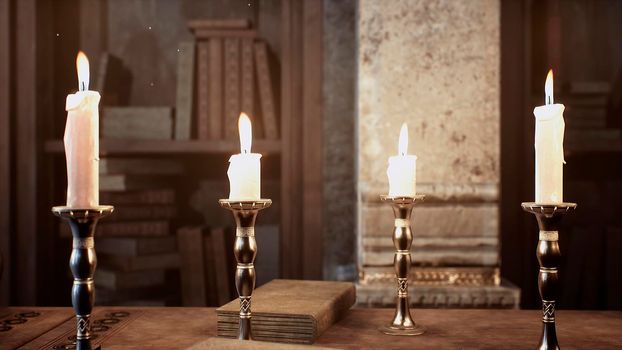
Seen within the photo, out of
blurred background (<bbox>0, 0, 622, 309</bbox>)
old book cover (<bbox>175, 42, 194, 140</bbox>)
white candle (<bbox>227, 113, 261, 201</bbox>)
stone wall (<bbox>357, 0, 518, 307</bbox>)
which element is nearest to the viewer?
white candle (<bbox>227, 113, 261, 201</bbox>)

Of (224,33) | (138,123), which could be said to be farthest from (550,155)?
(138,123)

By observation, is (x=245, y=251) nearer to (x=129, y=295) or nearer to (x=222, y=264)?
(x=222, y=264)

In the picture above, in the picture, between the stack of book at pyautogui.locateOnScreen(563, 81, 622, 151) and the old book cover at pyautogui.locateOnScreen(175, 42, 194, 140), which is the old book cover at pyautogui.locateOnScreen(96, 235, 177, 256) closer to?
the old book cover at pyautogui.locateOnScreen(175, 42, 194, 140)

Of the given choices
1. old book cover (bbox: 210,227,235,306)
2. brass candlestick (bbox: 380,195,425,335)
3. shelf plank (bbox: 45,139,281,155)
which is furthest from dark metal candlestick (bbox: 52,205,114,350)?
old book cover (bbox: 210,227,235,306)

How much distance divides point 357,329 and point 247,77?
4.37 ft

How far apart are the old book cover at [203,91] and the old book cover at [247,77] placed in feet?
0.41

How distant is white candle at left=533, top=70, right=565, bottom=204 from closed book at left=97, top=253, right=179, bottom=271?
1760mm

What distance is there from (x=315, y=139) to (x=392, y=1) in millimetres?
578

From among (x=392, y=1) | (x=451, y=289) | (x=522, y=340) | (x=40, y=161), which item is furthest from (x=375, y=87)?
(x=40, y=161)

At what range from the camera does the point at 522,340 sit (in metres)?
1.07

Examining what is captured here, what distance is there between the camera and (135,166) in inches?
93.0

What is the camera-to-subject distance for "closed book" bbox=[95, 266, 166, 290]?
7.60 feet

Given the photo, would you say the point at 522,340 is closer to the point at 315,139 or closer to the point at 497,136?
the point at 497,136

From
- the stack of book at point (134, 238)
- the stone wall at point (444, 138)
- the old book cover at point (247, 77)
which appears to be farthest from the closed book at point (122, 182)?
the stone wall at point (444, 138)
